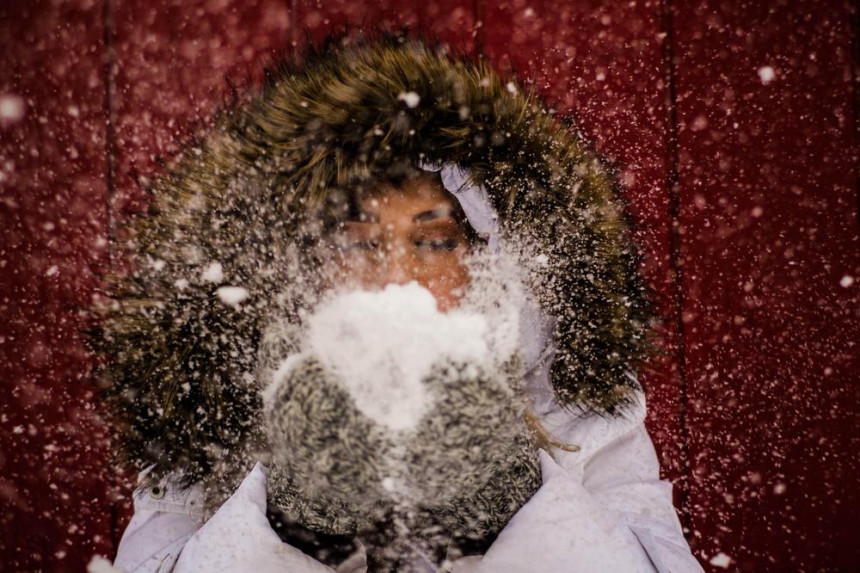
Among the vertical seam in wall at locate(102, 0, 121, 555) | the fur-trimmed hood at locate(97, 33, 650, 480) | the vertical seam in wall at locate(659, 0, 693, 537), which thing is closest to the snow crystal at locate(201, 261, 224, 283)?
the fur-trimmed hood at locate(97, 33, 650, 480)

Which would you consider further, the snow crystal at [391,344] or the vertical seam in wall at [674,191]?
the vertical seam in wall at [674,191]

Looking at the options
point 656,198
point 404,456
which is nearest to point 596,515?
point 404,456

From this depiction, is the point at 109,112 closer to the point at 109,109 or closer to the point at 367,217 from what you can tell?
the point at 109,109

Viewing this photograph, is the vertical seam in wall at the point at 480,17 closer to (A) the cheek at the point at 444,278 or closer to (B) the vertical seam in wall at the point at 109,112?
(A) the cheek at the point at 444,278

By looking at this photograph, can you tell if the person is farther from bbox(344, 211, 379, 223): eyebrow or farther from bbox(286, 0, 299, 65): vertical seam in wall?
bbox(286, 0, 299, 65): vertical seam in wall

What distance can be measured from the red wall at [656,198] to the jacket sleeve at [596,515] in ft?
0.86

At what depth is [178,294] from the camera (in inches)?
24.0

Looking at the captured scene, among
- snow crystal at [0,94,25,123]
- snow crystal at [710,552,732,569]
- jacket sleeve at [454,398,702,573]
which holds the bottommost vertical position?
snow crystal at [710,552,732,569]

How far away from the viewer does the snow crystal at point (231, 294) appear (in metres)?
0.60

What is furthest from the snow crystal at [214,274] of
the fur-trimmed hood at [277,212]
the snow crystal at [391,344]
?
the snow crystal at [391,344]

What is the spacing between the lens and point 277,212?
61 cm

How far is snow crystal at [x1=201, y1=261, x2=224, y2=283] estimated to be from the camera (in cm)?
60

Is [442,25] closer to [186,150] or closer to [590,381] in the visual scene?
[186,150]

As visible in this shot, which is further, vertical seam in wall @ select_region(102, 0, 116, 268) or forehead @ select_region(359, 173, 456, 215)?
vertical seam in wall @ select_region(102, 0, 116, 268)
